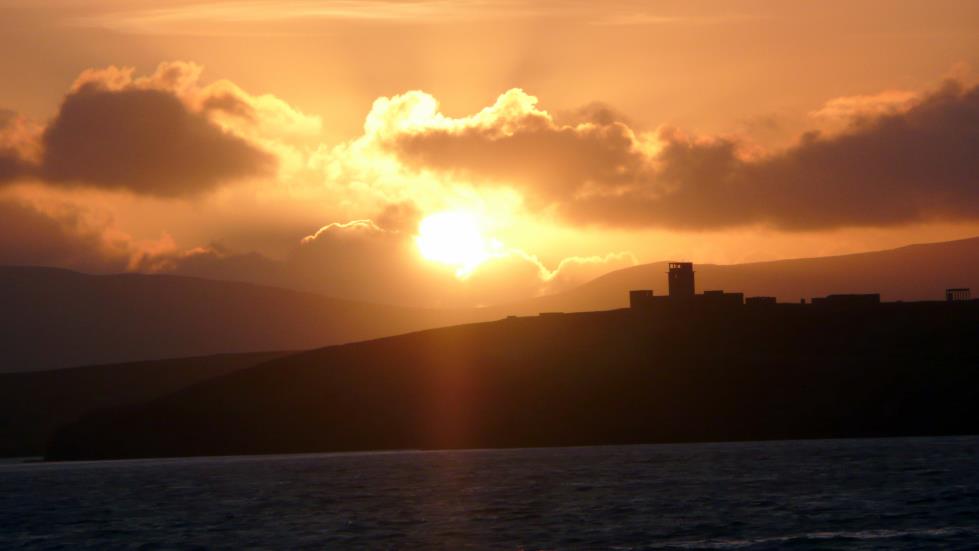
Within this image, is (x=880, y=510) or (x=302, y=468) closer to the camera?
(x=880, y=510)

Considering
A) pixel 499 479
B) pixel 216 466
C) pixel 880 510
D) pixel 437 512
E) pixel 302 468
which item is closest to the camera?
pixel 880 510

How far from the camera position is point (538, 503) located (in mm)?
117750

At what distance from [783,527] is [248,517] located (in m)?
39.6

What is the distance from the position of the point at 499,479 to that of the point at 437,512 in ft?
103

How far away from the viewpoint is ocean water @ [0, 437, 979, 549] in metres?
94.9

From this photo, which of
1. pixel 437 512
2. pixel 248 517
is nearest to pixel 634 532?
pixel 437 512

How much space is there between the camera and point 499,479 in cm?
14512

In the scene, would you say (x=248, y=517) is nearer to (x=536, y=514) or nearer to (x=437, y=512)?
(x=437, y=512)

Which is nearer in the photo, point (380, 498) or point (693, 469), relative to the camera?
point (380, 498)

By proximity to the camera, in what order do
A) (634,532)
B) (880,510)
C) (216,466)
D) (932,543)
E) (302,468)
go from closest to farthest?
(932,543) → (634,532) → (880,510) → (302,468) → (216,466)

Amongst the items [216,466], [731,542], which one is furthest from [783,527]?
[216,466]

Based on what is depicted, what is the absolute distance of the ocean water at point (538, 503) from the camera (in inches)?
3735

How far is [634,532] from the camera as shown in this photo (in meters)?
95.9

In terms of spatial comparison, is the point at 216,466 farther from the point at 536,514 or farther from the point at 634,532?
the point at 634,532
